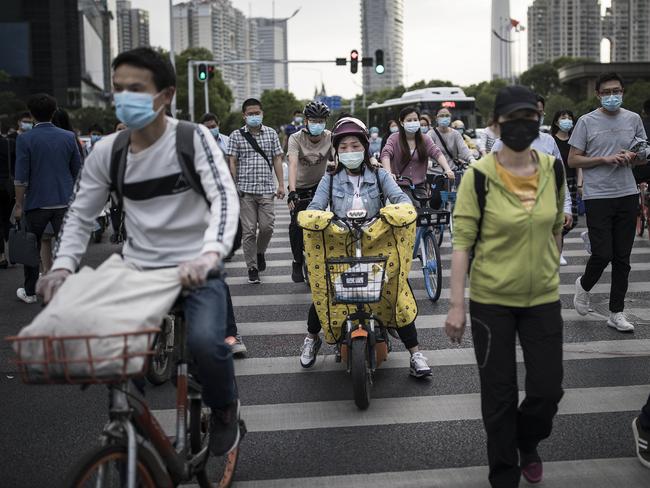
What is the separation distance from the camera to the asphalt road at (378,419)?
13.5ft

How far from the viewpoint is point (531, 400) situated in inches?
141

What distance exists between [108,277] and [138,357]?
12.4 inches

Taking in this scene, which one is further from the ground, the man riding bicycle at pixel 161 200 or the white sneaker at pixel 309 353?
the man riding bicycle at pixel 161 200

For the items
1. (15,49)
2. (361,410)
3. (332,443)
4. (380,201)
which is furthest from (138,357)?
(15,49)

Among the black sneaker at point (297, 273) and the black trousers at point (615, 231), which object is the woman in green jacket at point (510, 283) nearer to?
the black trousers at point (615, 231)

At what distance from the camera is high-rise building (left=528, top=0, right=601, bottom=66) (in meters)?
167

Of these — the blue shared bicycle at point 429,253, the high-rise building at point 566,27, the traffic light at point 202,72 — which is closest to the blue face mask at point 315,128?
the blue shared bicycle at point 429,253

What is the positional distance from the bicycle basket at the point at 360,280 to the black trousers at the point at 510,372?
1.44 meters

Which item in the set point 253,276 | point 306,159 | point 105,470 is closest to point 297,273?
point 253,276

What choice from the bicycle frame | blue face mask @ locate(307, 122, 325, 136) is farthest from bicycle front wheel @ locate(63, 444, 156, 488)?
blue face mask @ locate(307, 122, 325, 136)

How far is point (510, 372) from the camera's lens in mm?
3559

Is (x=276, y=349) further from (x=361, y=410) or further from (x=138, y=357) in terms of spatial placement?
(x=138, y=357)

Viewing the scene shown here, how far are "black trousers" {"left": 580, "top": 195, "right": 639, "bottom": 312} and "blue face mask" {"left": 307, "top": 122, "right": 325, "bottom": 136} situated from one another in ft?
9.17

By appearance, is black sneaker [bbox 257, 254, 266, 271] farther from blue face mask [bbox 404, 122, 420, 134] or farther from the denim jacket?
the denim jacket
